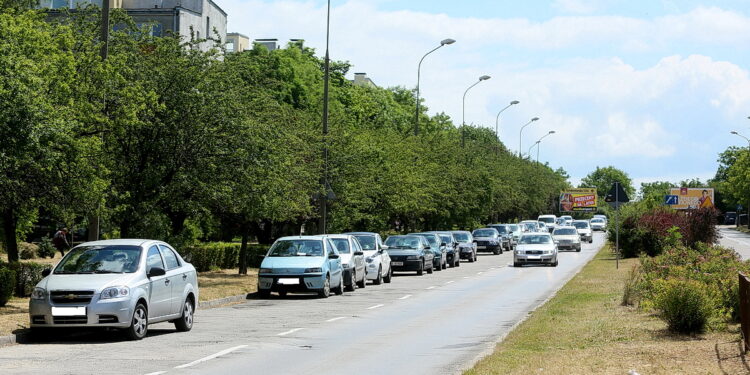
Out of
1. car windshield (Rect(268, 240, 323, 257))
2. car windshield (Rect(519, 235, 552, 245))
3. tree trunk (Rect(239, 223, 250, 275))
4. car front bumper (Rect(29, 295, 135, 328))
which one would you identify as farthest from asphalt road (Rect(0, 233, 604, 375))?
car windshield (Rect(519, 235, 552, 245))

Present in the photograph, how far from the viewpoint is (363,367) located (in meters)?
13.4

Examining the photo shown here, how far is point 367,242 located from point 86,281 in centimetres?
2024

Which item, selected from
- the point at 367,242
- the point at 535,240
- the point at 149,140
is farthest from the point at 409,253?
the point at 149,140

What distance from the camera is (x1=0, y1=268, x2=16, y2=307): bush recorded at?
20817mm

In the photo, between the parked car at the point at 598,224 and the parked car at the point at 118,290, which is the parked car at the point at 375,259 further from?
the parked car at the point at 598,224

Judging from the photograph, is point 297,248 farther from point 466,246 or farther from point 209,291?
point 466,246

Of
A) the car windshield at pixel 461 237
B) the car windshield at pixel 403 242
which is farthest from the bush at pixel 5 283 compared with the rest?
the car windshield at pixel 461 237

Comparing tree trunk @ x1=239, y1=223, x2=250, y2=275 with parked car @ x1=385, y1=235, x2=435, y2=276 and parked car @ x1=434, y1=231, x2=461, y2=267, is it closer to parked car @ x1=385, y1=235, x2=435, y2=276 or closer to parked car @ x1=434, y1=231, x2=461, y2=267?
parked car @ x1=385, y1=235, x2=435, y2=276

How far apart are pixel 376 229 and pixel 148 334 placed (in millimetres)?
32787

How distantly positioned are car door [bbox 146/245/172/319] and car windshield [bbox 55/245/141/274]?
267 millimetres

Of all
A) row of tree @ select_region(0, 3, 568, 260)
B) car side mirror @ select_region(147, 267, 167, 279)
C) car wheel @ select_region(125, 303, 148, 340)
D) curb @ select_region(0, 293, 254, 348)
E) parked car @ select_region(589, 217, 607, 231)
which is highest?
row of tree @ select_region(0, 3, 568, 260)

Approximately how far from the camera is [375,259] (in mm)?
35938

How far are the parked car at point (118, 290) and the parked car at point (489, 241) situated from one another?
49.1m

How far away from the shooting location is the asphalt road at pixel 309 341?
13430 mm
